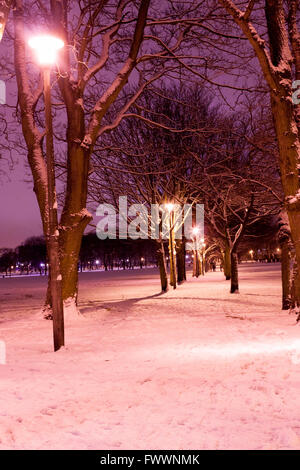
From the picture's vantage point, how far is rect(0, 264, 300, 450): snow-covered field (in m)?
3.49

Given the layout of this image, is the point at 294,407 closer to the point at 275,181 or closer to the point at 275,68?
the point at 275,68

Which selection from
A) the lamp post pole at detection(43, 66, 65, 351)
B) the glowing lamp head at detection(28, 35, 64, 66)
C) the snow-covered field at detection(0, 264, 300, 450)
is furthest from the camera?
the lamp post pole at detection(43, 66, 65, 351)

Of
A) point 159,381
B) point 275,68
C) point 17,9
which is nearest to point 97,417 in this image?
point 159,381

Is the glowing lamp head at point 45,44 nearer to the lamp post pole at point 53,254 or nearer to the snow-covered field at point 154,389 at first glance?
the lamp post pole at point 53,254

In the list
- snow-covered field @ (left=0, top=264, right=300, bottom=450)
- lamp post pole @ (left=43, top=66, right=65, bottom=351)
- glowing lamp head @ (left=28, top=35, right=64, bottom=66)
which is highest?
glowing lamp head @ (left=28, top=35, right=64, bottom=66)

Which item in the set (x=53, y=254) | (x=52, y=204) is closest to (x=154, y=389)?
(x=53, y=254)

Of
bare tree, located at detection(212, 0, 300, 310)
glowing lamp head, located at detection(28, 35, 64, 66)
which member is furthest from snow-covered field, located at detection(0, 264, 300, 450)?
glowing lamp head, located at detection(28, 35, 64, 66)

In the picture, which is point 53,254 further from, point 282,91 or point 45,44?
point 282,91

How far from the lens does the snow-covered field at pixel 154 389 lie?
3.49 metres

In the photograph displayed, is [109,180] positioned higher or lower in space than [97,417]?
higher

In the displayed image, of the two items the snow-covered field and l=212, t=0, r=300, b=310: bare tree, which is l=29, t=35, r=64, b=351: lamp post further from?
l=212, t=0, r=300, b=310: bare tree
